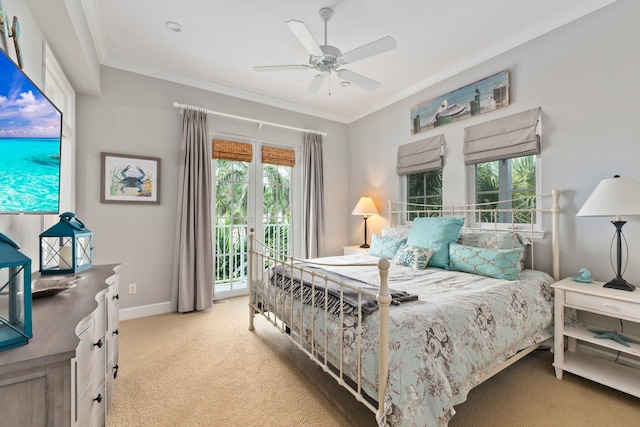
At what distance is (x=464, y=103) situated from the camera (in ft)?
10.3

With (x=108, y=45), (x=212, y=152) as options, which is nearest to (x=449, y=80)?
(x=212, y=152)

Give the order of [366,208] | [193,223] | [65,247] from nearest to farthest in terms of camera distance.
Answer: [65,247] → [193,223] → [366,208]

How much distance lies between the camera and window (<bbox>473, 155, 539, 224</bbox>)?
2723 millimetres

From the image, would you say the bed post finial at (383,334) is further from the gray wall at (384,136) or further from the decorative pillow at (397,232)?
the decorative pillow at (397,232)

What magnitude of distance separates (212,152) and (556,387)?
4.03 m

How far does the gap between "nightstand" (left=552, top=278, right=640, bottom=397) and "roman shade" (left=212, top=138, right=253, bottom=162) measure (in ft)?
11.6

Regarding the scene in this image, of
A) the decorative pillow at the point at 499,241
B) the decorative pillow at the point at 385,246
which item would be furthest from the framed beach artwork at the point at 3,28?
the decorative pillow at the point at 499,241

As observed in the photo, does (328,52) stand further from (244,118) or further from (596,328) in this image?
(596,328)

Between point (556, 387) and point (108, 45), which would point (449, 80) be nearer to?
point (556, 387)

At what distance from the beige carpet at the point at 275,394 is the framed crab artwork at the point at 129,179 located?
60.3 inches

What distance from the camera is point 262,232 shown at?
4102 millimetres

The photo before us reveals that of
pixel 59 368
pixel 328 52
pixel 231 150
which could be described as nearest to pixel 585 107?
pixel 328 52

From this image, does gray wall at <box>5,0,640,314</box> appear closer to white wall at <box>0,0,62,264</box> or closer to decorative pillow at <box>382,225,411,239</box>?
white wall at <box>0,0,62,264</box>

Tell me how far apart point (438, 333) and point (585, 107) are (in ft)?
7.64
